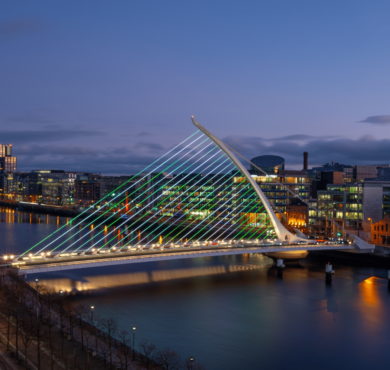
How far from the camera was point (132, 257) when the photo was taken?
2595 centimetres

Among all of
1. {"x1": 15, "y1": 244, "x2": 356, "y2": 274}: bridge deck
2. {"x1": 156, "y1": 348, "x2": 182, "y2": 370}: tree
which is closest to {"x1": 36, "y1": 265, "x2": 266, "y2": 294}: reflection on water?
{"x1": 15, "y1": 244, "x2": 356, "y2": 274}: bridge deck

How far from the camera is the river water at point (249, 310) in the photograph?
60.6 feet

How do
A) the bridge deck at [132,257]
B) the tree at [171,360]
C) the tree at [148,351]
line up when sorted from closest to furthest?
1. the tree at [148,351]
2. the tree at [171,360]
3. the bridge deck at [132,257]

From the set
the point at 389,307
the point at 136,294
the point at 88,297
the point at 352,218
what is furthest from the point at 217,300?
the point at 352,218

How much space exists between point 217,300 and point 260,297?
8.88ft

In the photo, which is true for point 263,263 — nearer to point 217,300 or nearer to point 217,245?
point 217,245

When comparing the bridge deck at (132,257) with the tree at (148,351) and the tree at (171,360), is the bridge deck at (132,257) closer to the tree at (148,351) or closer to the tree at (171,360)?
the tree at (148,351)

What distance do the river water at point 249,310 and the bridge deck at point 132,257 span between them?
194 centimetres

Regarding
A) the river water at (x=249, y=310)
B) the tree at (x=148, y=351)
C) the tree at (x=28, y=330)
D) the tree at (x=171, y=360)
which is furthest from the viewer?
the river water at (x=249, y=310)

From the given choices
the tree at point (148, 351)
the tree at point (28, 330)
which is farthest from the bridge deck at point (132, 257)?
the tree at point (148, 351)

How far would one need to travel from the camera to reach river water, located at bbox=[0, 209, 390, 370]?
1847 cm

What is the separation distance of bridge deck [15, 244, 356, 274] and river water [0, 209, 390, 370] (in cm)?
194

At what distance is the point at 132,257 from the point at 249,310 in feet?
24.1

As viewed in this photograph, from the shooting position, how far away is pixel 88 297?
80.8ft
